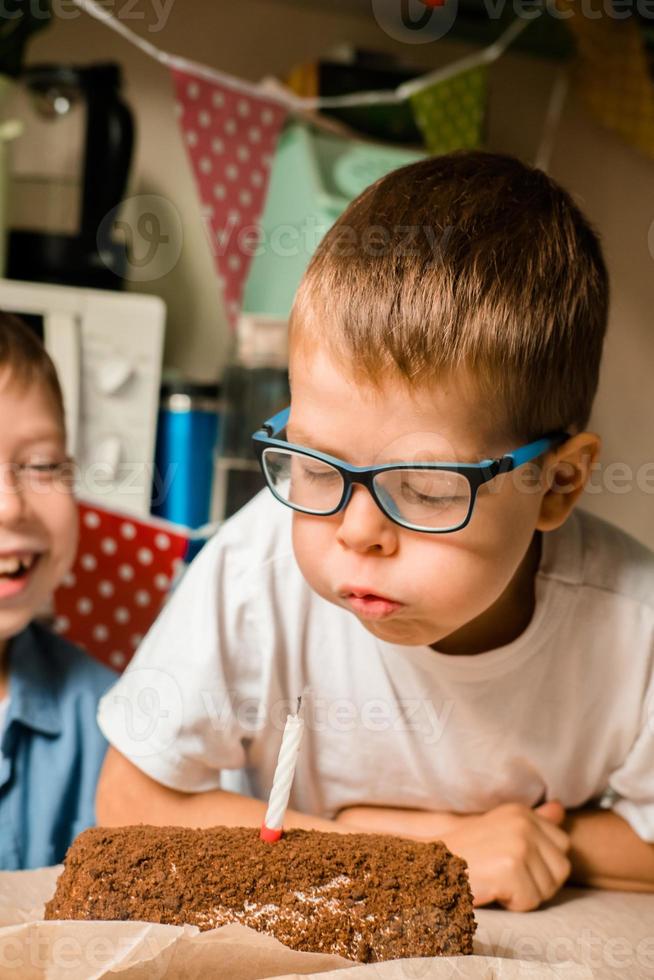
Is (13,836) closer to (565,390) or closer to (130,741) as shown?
(130,741)

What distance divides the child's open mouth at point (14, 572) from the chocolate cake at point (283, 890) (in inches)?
14.3

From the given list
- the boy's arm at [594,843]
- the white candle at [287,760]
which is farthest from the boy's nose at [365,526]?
the boy's arm at [594,843]

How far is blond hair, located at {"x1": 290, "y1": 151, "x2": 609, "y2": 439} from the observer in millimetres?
640

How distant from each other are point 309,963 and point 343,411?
1.04 feet

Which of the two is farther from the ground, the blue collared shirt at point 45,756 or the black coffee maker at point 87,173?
the black coffee maker at point 87,173

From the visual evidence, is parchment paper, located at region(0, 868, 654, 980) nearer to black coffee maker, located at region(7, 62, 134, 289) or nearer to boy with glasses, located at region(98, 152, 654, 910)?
boy with glasses, located at region(98, 152, 654, 910)

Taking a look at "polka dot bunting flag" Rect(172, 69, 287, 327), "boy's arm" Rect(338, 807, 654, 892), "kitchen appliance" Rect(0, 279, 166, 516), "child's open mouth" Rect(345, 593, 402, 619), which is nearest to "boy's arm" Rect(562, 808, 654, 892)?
"boy's arm" Rect(338, 807, 654, 892)

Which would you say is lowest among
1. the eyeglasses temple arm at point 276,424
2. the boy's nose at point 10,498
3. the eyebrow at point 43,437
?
the boy's nose at point 10,498

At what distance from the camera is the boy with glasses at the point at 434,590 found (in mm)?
640

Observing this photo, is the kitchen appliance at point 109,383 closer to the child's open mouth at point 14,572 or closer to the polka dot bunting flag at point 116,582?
the polka dot bunting flag at point 116,582

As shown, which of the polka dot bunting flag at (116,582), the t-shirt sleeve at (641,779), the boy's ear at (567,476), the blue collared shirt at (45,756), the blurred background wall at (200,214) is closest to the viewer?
the boy's ear at (567,476)

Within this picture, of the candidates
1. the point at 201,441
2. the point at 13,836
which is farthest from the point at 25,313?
the point at 13,836

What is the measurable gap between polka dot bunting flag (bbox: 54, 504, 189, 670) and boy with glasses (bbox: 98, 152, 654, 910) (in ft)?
1.31

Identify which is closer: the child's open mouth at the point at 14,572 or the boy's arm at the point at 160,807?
the boy's arm at the point at 160,807
